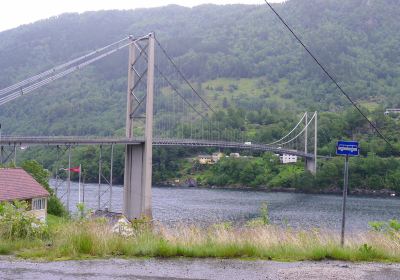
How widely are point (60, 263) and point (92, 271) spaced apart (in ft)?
1.76

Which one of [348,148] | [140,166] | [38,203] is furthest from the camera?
[140,166]

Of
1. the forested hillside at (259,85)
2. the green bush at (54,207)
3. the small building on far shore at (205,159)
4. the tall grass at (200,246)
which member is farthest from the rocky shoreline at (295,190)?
the tall grass at (200,246)

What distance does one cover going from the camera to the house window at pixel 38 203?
2799cm

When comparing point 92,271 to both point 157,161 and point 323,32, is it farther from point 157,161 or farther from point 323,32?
point 323,32

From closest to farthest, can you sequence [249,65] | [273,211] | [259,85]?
[273,211], [259,85], [249,65]

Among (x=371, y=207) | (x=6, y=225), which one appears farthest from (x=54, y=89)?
(x=6, y=225)

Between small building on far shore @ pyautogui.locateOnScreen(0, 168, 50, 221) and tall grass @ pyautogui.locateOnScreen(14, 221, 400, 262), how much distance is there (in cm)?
1926

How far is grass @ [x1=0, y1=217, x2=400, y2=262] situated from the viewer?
276 inches

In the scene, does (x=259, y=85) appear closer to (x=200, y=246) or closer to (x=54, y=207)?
(x=54, y=207)

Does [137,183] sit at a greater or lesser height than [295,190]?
greater

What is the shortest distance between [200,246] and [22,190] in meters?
21.5

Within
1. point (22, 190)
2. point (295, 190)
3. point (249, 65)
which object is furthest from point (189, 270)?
point (249, 65)

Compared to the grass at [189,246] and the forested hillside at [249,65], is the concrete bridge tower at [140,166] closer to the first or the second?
the grass at [189,246]

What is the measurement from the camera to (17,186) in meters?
27.3
